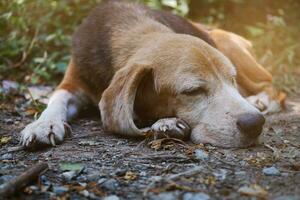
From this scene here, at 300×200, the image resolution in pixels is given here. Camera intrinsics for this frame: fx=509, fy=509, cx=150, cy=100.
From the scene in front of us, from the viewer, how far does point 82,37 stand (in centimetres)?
472

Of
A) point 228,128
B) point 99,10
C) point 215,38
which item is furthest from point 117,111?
point 215,38

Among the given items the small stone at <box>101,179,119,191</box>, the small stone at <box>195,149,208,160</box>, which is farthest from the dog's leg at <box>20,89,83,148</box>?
the small stone at <box>195,149,208,160</box>

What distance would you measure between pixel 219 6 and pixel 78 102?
3.97m

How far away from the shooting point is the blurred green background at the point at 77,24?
20.1ft

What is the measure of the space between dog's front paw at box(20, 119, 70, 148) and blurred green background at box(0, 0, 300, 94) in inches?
85.5

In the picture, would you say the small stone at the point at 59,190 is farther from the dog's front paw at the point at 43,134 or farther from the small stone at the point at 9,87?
the small stone at the point at 9,87

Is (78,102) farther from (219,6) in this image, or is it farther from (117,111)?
(219,6)

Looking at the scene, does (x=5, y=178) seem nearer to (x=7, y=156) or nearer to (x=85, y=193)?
(x=85, y=193)

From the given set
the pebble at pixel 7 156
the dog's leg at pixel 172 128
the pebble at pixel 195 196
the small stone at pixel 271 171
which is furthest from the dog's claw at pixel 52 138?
the small stone at pixel 271 171

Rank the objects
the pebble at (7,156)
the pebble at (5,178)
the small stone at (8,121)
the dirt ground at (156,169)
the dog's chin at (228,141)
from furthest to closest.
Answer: the small stone at (8,121) → the dog's chin at (228,141) → the pebble at (7,156) → the pebble at (5,178) → the dirt ground at (156,169)

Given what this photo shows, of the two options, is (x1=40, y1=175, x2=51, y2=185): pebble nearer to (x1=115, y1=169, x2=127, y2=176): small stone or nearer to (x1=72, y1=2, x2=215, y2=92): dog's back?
→ (x1=115, y1=169, x2=127, y2=176): small stone

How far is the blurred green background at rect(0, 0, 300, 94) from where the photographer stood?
241 inches

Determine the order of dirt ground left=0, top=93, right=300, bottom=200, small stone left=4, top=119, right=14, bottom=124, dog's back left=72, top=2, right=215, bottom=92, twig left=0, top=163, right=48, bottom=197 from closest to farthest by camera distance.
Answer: twig left=0, top=163, right=48, bottom=197
dirt ground left=0, top=93, right=300, bottom=200
dog's back left=72, top=2, right=215, bottom=92
small stone left=4, top=119, right=14, bottom=124

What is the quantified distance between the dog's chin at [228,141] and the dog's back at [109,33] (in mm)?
1066
